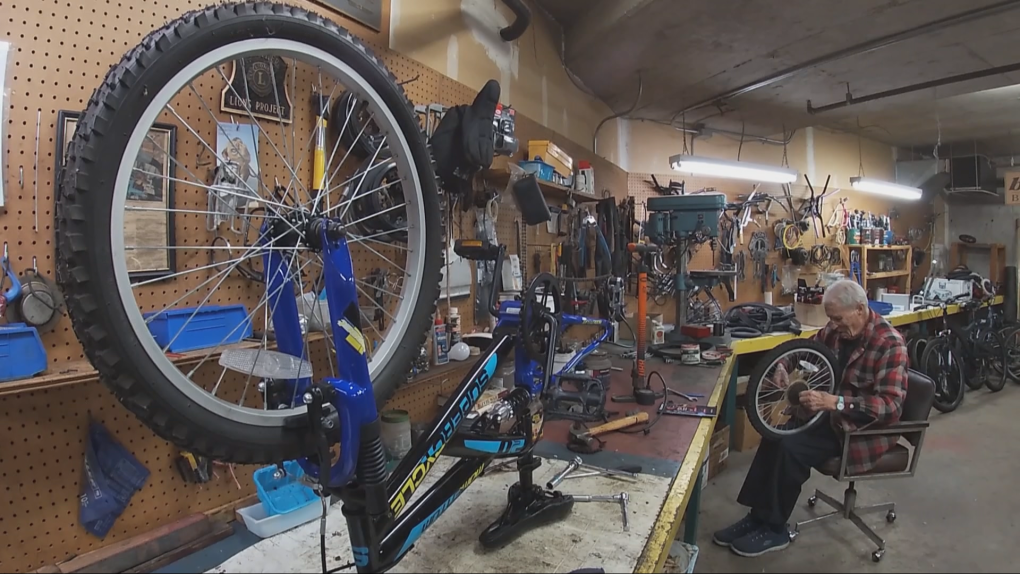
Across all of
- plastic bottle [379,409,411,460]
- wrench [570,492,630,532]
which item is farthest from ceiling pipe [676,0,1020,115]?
plastic bottle [379,409,411,460]

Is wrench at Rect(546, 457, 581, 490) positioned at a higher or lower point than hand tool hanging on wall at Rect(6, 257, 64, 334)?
lower

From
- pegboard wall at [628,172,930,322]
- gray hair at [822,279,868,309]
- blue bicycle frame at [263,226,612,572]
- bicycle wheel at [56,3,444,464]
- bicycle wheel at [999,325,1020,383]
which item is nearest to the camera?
bicycle wheel at [56,3,444,464]

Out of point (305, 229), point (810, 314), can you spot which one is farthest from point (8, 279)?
point (810, 314)

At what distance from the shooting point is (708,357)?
3141 mm

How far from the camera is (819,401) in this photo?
2207 millimetres

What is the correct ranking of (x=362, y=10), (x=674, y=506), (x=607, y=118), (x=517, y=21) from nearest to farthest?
1. (x=674, y=506)
2. (x=362, y=10)
3. (x=517, y=21)
4. (x=607, y=118)

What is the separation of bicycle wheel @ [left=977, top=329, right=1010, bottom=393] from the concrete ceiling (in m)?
2.56

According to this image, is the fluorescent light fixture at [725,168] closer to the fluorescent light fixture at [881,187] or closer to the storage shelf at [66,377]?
the fluorescent light fixture at [881,187]

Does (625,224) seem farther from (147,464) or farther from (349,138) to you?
(147,464)

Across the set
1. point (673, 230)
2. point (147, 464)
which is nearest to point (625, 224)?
point (673, 230)

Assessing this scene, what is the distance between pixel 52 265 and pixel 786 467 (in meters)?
2.56

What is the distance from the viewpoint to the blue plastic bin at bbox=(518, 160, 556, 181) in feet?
8.13

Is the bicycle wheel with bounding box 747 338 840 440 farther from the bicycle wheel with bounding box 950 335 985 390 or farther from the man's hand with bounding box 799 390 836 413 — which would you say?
the bicycle wheel with bounding box 950 335 985 390

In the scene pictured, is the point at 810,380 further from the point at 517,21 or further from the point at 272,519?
the point at 272,519
